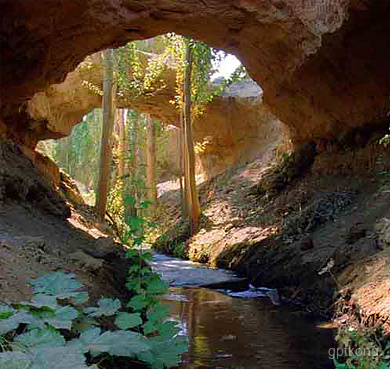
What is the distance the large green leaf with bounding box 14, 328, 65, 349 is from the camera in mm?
2346

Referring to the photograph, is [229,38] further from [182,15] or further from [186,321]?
[186,321]

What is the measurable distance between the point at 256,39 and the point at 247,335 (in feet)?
17.5

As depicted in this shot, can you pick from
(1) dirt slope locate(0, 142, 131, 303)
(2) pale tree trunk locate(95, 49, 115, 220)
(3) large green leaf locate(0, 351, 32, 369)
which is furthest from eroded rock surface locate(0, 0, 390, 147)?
(3) large green leaf locate(0, 351, 32, 369)

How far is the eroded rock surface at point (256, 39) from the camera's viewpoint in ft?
23.3

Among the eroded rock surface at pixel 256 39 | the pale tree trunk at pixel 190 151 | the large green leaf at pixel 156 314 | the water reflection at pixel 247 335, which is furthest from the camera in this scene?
the pale tree trunk at pixel 190 151

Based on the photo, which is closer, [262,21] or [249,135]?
[262,21]

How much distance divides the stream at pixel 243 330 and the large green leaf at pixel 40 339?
167 cm

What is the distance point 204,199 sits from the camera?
1689cm

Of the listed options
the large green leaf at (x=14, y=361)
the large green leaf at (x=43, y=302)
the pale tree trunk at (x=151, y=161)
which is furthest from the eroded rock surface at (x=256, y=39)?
the pale tree trunk at (x=151, y=161)

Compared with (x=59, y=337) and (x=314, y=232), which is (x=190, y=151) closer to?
(x=314, y=232)

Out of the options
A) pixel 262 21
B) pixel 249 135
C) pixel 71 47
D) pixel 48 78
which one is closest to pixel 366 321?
pixel 262 21

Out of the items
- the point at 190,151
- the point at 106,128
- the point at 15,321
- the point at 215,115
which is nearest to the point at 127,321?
the point at 15,321

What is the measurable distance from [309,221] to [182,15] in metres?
4.22

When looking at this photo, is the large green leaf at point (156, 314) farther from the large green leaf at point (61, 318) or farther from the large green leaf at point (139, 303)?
the large green leaf at point (61, 318)
